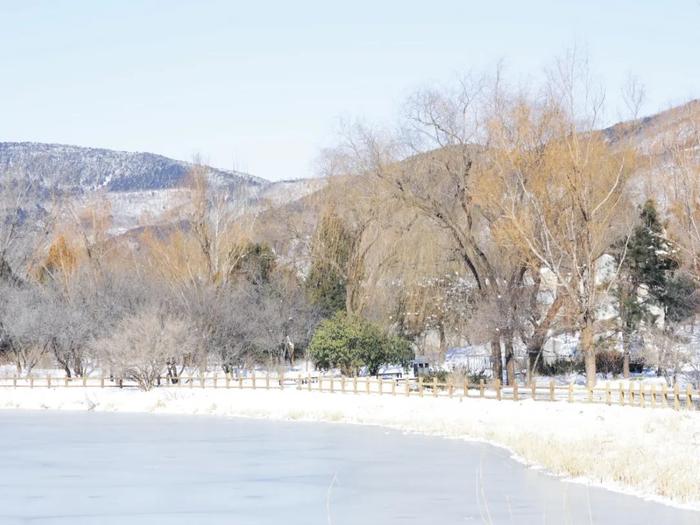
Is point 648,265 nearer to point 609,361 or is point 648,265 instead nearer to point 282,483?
point 609,361

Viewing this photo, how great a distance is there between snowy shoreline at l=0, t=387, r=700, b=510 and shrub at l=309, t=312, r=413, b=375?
644 cm

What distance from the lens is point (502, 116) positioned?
45.4 metres

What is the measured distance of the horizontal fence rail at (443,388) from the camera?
119 ft

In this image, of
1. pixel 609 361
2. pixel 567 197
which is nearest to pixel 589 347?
pixel 567 197

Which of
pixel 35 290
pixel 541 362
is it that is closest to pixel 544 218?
pixel 541 362

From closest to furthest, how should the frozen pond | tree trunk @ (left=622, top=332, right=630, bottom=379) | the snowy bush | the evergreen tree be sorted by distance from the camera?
1. the frozen pond
2. the snowy bush
3. tree trunk @ (left=622, top=332, right=630, bottom=379)
4. the evergreen tree

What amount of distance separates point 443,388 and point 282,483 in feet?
76.3

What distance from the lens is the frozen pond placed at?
18875mm

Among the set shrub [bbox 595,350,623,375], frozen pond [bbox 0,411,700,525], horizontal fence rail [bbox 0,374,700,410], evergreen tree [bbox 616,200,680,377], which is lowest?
frozen pond [bbox 0,411,700,525]

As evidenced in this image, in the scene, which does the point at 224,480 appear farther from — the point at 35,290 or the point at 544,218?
the point at 35,290

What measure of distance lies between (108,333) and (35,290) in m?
9.90

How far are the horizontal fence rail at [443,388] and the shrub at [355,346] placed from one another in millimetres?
1375

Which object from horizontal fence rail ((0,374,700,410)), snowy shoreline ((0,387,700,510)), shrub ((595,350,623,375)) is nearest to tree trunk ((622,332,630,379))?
shrub ((595,350,623,375))

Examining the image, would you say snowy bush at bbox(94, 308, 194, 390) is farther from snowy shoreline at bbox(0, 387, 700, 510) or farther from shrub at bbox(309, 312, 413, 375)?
shrub at bbox(309, 312, 413, 375)
